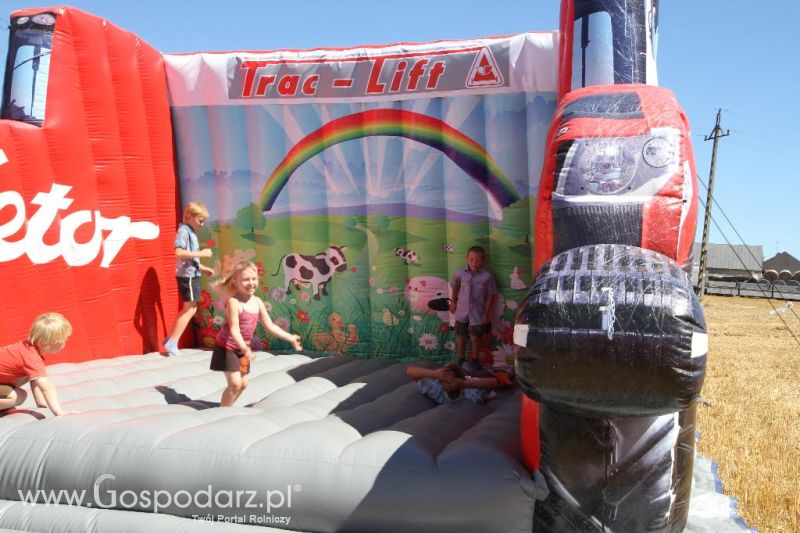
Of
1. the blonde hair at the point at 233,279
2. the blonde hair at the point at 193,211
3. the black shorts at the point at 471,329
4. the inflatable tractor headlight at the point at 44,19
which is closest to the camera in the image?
the blonde hair at the point at 233,279

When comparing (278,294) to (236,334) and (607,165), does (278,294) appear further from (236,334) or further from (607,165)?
(607,165)

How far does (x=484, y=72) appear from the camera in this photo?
4.21 meters

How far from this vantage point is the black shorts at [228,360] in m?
3.15

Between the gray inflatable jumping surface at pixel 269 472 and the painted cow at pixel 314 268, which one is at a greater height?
the painted cow at pixel 314 268

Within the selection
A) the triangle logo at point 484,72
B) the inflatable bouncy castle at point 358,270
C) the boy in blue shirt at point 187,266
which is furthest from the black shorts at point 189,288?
the triangle logo at point 484,72

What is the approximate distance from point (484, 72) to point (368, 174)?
102cm

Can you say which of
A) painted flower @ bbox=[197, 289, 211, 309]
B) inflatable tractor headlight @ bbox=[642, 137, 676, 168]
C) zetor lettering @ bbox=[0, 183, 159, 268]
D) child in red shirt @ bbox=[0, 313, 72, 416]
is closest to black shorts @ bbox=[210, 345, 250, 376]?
child in red shirt @ bbox=[0, 313, 72, 416]

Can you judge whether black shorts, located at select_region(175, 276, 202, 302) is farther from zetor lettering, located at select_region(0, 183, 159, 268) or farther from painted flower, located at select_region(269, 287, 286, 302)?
painted flower, located at select_region(269, 287, 286, 302)

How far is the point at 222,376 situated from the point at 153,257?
1292 millimetres

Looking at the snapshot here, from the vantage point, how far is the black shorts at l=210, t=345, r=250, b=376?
315 cm

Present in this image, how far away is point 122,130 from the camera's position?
4.40 meters

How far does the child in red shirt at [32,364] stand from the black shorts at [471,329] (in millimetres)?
2279

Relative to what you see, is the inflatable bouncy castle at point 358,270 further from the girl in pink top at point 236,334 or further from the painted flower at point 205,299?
the girl in pink top at point 236,334

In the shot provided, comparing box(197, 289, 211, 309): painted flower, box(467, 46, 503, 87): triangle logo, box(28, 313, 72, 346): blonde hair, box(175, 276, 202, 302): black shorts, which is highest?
box(467, 46, 503, 87): triangle logo
